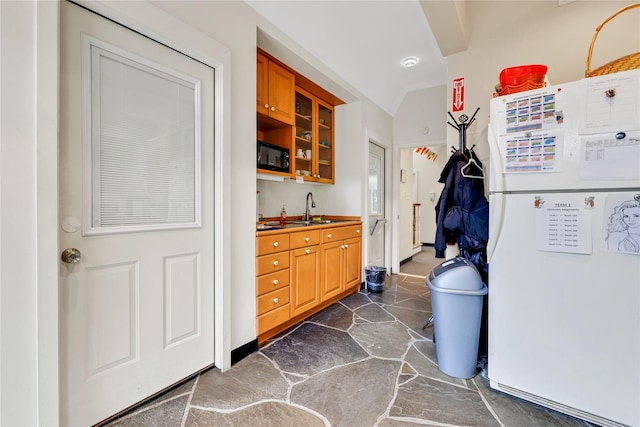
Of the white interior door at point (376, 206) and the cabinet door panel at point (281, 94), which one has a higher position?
the cabinet door panel at point (281, 94)

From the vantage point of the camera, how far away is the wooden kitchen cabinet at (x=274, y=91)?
2459mm

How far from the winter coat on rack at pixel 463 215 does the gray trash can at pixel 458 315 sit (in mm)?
283

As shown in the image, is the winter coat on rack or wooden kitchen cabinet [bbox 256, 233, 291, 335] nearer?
the winter coat on rack

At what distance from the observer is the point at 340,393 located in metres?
1.65

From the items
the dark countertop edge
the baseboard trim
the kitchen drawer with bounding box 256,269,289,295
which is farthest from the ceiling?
the baseboard trim

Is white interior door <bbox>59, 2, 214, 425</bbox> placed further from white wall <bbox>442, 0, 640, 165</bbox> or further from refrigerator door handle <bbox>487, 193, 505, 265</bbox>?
white wall <bbox>442, 0, 640, 165</bbox>

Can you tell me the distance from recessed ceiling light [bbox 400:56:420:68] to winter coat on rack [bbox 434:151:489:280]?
1.77m

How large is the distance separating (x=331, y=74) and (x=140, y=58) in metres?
1.97

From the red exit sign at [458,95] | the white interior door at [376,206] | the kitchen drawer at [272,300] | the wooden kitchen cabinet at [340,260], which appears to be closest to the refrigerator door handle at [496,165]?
the red exit sign at [458,95]

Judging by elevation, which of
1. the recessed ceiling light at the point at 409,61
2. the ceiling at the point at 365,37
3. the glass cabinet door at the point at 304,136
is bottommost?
the glass cabinet door at the point at 304,136

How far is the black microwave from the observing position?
2.55 metres

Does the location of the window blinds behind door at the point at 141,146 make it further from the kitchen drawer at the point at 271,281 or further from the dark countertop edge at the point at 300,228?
the kitchen drawer at the point at 271,281

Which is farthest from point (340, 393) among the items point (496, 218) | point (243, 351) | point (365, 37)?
point (365, 37)
